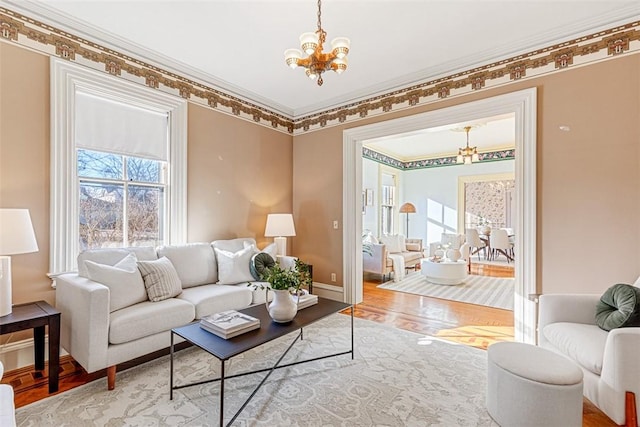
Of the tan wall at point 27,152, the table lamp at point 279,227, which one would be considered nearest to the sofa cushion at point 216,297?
the table lamp at point 279,227

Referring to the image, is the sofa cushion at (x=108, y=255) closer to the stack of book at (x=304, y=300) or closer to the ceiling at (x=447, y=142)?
the stack of book at (x=304, y=300)

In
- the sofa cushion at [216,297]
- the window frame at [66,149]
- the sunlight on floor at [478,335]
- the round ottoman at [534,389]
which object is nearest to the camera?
the round ottoman at [534,389]

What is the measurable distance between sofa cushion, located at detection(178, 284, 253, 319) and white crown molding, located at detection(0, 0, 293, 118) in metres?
2.52

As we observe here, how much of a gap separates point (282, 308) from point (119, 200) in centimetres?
227

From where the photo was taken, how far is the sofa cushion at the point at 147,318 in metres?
2.13

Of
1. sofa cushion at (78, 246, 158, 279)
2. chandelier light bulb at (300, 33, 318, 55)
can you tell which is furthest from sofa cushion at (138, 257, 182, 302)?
chandelier light bulb at (300, 33, 318, 55)

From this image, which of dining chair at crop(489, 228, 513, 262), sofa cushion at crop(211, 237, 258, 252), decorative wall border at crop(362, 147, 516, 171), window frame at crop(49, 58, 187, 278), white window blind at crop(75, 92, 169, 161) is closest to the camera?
window frame at crop(49, 58, 187, 278)

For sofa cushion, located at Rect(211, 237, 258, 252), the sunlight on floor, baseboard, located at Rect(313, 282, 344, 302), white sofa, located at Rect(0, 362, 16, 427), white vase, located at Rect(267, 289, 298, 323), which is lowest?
the sunlight on floor

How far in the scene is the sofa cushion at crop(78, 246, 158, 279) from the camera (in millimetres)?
2436

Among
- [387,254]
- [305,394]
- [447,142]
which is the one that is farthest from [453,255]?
[305,394]

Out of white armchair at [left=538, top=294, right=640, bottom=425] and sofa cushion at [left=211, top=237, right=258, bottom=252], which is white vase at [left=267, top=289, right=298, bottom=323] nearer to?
sofa cushion at [left=211, top=237, right=258, bottom=252]

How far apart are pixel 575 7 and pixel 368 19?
1.72 meters

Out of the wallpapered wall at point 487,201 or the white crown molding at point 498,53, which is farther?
the wallpapered wall at point 487,201

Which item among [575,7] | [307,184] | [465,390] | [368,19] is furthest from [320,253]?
[575,7]
